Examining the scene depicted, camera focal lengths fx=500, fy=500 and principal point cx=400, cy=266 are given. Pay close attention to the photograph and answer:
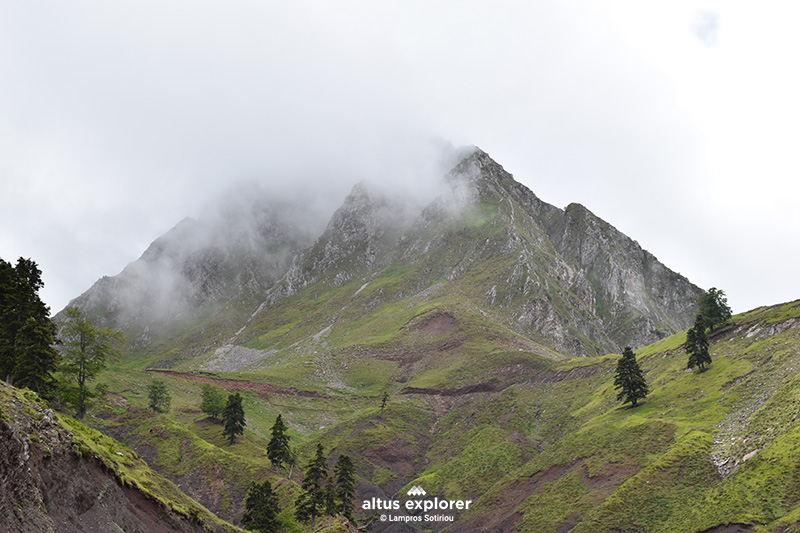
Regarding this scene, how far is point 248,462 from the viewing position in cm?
7619

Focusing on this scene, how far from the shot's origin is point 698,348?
87.8m

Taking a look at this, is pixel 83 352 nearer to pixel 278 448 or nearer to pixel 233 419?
pixel 278 448

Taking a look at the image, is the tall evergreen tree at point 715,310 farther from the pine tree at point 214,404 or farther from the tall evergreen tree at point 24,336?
the tall evergreen tree at point 24,336

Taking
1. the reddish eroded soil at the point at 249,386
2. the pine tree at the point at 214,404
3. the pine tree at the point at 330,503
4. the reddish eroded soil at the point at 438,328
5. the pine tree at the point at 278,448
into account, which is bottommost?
the pine tree at the point at 330,503

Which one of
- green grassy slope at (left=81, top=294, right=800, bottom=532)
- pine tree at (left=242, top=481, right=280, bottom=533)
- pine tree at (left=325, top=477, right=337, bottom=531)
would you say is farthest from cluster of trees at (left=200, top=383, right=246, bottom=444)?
pine tree at (left=325, top=477, right=337, bottom=531)

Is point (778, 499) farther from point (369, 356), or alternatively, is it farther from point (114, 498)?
point (369, 356)

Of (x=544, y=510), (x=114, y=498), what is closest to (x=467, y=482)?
(x=544, y=510)

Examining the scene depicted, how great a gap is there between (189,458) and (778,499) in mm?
73536

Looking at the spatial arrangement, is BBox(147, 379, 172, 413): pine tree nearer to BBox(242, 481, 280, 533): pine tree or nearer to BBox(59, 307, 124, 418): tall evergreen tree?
BBox(59, 307, 124, 418): tall evergreen tree

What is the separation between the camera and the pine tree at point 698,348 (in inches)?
3401

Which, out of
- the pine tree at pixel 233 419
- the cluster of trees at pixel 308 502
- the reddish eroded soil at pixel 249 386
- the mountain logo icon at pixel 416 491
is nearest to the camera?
the cluster of trees at pixel 308 502

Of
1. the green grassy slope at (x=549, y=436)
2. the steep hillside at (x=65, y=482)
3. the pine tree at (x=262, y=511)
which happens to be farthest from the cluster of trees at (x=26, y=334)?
the green grassy slope at (x=549, y=436)

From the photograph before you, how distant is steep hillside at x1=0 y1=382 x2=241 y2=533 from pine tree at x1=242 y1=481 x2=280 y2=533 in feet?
55.1

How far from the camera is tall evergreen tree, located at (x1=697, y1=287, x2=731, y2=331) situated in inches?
3826
